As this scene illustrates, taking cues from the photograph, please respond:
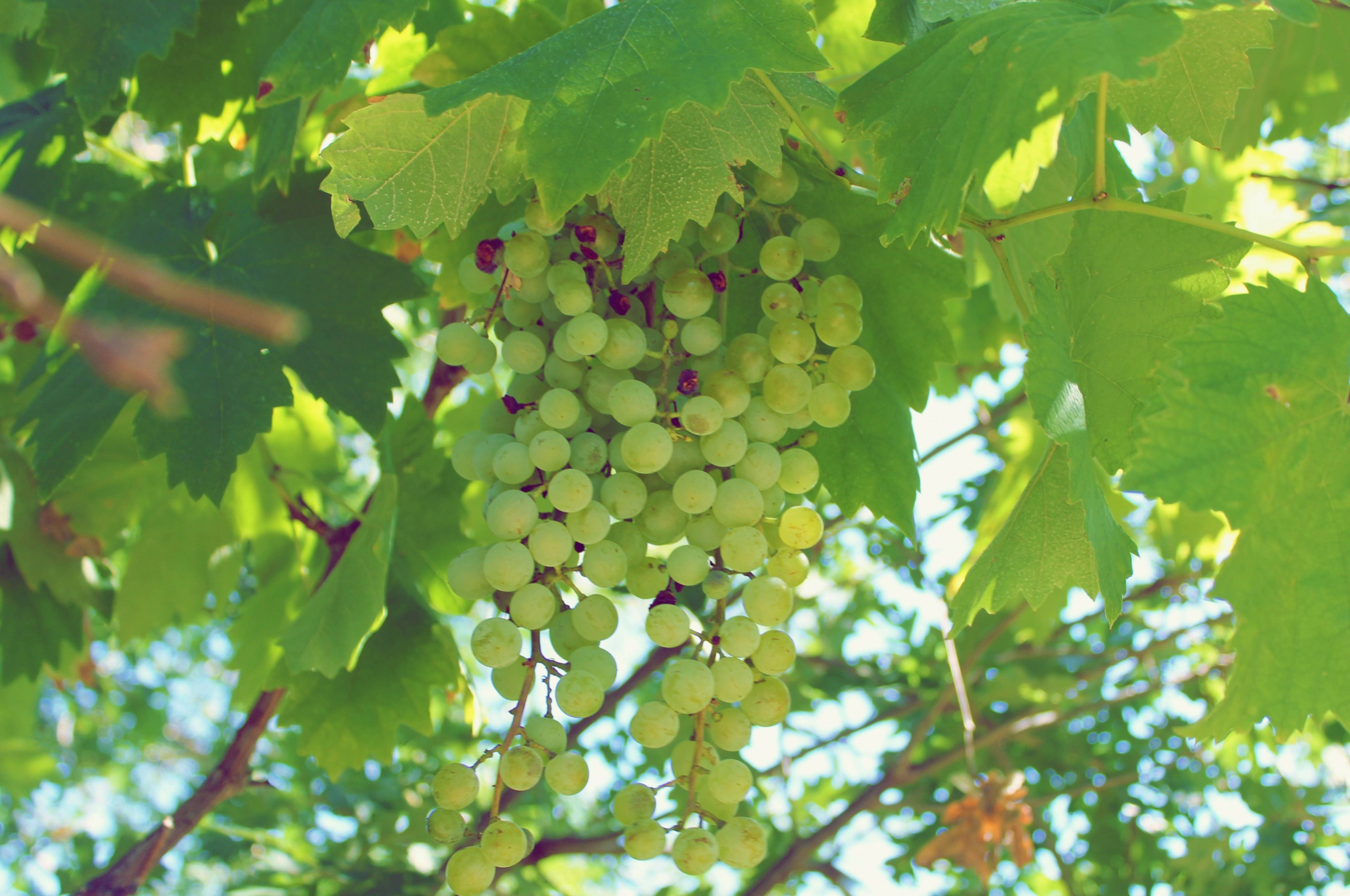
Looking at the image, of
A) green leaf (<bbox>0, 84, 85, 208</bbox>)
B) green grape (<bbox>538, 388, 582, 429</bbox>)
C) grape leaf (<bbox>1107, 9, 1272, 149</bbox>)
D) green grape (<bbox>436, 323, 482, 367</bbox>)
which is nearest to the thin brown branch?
green leaf (<bbox>0, 84, 85, 208</bbox>)

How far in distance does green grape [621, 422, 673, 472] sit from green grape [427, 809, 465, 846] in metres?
0.31

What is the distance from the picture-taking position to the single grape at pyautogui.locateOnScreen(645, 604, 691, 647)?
84 cm

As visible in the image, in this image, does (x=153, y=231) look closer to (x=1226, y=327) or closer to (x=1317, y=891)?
(x=1226, y=327)

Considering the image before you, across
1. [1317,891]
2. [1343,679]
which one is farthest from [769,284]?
[1317,891]

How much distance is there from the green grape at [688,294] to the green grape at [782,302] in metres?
0.07

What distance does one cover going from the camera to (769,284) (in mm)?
1056

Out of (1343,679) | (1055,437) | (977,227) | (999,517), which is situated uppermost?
(999,517)

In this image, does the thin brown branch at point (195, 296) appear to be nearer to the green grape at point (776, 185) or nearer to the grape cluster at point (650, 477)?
the grape cluster at point (650, 477)

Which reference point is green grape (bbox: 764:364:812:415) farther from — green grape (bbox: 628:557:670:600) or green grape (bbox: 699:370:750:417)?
green grape (bbox: 628:557:670:600)

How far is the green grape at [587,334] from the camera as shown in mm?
859

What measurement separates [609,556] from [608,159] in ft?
1.07

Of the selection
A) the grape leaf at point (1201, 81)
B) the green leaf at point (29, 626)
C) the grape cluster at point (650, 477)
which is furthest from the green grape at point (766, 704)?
the green leaf at point (29, 626)

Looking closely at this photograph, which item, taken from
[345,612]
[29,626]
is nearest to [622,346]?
[345,612]

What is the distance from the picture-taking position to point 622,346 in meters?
0.88
